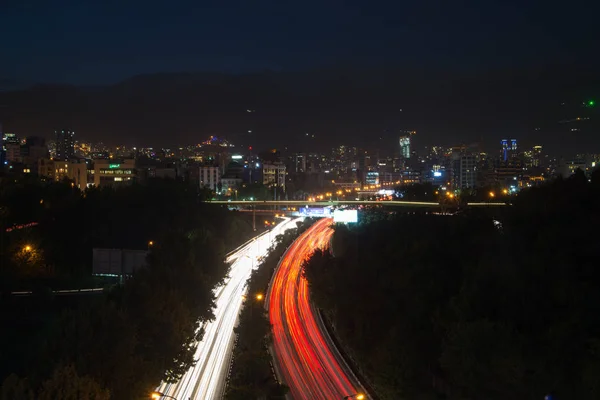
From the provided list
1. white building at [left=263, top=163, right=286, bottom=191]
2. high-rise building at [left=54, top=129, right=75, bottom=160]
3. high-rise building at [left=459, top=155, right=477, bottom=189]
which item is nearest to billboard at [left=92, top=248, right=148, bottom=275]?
white building at [left=263, top=163, right=286, bottom=191]

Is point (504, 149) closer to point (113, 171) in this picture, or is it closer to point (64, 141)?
point (113, 171)

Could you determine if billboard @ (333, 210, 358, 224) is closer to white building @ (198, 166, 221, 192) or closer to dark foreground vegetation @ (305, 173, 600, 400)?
dark foreground vegetation @ (305, 173, 600, 400)

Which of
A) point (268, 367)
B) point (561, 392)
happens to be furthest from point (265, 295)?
point (561, 392)

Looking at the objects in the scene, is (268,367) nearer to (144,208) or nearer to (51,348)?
(51,348)

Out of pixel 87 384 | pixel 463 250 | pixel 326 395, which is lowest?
pixel 326 395

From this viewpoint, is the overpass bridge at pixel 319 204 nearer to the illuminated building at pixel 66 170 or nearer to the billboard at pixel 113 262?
the billboard at pixel 113 262
